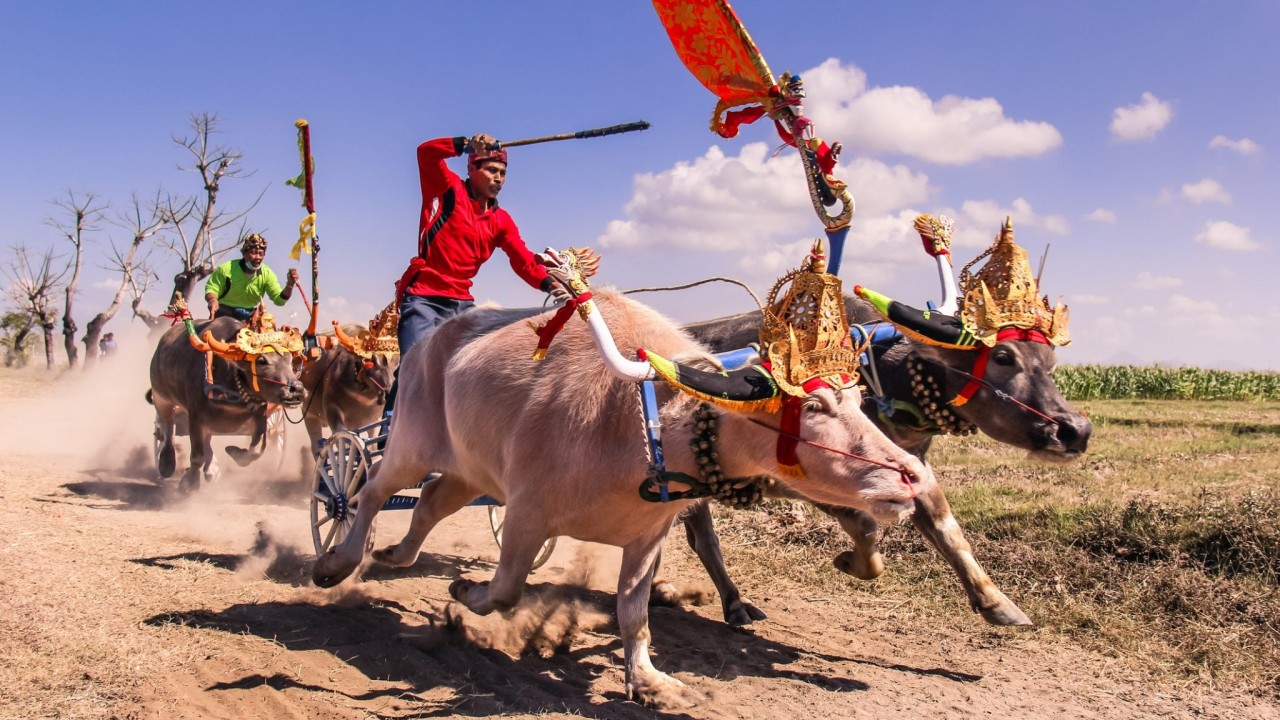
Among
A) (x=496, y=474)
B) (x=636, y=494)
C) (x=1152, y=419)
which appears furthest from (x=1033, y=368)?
(x=1152, y=419)

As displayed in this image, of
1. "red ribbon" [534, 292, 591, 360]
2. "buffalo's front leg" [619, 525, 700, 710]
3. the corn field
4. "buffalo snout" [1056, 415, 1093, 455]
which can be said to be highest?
"red ribbon" [534, 292, 591, 360]

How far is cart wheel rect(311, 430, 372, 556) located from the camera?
6.37m

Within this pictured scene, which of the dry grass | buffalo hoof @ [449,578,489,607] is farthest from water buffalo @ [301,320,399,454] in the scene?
buffalo hoof @ [449,578,489,607]

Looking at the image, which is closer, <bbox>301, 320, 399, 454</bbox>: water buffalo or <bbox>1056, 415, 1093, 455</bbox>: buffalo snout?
<bbox>1056, 415, 1093, 455</bbox>: buffalo snout

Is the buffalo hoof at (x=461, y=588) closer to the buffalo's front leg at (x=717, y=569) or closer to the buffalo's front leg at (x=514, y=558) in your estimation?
the buffalo's front leg at (x=514, y=558)

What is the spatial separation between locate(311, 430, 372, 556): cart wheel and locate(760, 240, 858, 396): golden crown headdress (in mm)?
3421

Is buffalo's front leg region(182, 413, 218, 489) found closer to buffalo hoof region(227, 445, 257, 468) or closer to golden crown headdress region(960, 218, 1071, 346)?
buffalo hoof region(227, 445, 257, 468)

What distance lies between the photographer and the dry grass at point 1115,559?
5.31m

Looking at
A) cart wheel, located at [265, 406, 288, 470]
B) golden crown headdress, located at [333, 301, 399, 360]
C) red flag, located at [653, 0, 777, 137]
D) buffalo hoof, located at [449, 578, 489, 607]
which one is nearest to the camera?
buffalo hoof, located at [449, 578, 489, 607]

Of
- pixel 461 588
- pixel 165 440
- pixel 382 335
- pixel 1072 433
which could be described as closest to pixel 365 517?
pixel 461 588

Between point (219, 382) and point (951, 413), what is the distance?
23.7 feet

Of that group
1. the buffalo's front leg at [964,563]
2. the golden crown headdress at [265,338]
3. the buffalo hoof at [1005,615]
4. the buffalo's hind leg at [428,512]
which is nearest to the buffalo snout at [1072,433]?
the buffalo's front leg at [964,563]

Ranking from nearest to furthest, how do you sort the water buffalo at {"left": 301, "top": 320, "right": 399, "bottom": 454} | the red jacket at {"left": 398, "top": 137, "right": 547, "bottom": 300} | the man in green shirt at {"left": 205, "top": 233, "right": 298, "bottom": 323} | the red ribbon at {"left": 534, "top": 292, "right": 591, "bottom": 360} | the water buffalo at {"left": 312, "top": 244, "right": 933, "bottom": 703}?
the water buffalo at {"left": 312, "top": 244, "right": 933, "bottom": 703} → the red ribbon at {"left": 534, "top": 292, "right": 591, "bottom": 360} → the red jacket at {"left": 398, "top": 137, "right": 547, "bottom": 300} → the water buffalo at {"left": 301, "top": 320, "right": 399, "bottom": 454} → the man in green shirt at {"left": 205, "top": 233, "right": 298, "bottom": 323}

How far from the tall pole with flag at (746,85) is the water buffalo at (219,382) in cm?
553
